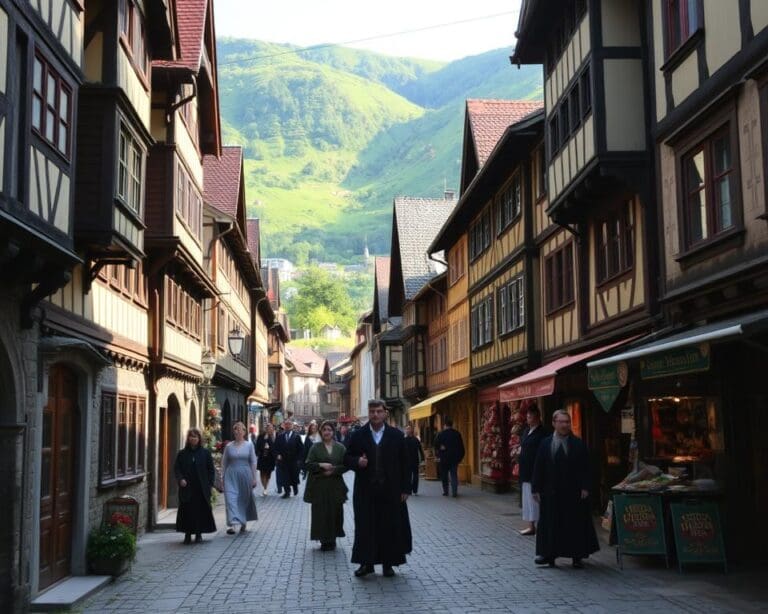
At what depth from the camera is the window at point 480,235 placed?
3294 centimetres

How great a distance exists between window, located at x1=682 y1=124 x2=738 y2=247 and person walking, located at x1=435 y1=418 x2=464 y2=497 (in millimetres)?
13704

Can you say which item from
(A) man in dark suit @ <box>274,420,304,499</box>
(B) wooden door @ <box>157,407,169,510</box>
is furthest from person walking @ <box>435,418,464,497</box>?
(B) wooden door @ <box>157,407,169,510</box>

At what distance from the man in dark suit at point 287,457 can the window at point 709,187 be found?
1550 centimetres

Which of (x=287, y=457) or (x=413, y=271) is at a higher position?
(x=413, y=271)

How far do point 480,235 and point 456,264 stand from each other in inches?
219

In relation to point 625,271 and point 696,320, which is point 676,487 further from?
point 625,271

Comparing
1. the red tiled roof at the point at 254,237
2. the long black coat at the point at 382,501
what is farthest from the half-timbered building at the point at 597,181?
the red tiled roof at the point at 254,237

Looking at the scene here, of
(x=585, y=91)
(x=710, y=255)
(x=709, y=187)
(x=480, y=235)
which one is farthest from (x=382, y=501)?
(x=480, y=235)

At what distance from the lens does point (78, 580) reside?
13828mm

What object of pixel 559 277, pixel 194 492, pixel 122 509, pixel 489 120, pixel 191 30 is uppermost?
pixel 489 120

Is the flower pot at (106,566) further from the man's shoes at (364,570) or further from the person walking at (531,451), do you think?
the person walking at (531,451)

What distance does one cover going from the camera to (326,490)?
17172mm

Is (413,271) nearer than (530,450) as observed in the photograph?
No

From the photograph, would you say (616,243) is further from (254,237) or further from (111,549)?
(254,237)
